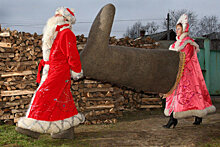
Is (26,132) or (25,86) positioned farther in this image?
(25,86)

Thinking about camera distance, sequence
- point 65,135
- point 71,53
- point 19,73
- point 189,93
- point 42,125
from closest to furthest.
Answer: point 42,125, point 71,53, point 65,135, point 189,93, point 19,73

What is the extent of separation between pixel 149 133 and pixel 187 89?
1.02 meters

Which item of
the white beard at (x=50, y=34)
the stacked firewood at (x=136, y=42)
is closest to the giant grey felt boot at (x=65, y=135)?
the white beard at (x=50, y=34)

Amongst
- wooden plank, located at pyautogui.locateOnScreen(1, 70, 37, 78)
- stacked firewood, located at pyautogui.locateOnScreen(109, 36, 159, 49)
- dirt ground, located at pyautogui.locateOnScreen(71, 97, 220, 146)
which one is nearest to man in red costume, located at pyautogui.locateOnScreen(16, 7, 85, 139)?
dirt ground, located at pyautogui.locateOnScreen(71, 97, 220, 146)

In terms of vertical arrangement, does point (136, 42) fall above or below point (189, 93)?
above

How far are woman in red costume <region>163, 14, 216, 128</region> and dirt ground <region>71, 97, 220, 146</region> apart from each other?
0.33m

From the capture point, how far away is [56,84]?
2914 mm

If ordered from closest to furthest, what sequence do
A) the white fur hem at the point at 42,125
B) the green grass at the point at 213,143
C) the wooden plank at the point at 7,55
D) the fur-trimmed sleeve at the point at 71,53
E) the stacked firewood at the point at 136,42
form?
the white fur hem at the point at 42,125
the fur-trimmed sleeve at the point at 71,53
the green grass at the point at 213,143
the wooden plank at the point at 7,55
the stacked firewood at the point at 136,42

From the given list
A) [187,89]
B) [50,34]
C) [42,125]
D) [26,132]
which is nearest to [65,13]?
[50,34]

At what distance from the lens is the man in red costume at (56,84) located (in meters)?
2.77

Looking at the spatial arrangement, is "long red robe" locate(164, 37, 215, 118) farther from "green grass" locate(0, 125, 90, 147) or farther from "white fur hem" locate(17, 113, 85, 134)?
"white fur hem" locate(17, 113, 85, 134)

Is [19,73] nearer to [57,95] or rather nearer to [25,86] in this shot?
[25,86]

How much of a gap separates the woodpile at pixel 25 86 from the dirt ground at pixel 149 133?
0.48 metres

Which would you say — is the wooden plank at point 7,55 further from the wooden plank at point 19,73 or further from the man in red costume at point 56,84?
the man in red costume at point 56,84
